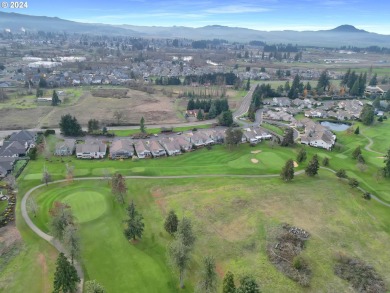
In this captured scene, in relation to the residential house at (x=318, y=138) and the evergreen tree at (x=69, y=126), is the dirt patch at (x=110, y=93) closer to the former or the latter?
the evergreen tree at (x=69, y=126)

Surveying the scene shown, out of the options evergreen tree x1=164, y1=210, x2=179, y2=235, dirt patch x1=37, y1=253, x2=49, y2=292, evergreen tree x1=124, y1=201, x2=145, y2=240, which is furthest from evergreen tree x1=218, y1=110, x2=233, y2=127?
dirt patch x1=37, y1=253, x2=49, y2=292

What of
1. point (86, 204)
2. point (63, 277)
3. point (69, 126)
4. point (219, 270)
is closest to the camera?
point (63, 277)

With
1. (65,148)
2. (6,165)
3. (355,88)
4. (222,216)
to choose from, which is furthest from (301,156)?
(355,88)

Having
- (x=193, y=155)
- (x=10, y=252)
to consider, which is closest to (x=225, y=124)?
(x=193, y=155)

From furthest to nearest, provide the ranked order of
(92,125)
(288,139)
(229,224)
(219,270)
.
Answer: (92,125) < (288,139) < (229,224) < (219,270)

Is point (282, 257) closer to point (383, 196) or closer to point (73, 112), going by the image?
point (383, 196)

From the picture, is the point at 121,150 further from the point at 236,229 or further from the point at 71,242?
the point at 236,229

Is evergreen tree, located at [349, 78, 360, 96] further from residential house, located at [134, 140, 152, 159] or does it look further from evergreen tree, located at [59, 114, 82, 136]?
evergreen tree, located at [59, 114, 82, 136]

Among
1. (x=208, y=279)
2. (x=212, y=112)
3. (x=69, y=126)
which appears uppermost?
(x=208, y=279)
